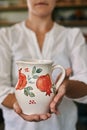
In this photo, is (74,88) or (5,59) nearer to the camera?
(74,88)

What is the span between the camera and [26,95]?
0.72 m

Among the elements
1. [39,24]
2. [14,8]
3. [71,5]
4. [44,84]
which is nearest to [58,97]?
[44,84]

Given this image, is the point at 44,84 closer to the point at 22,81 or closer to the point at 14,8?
the point at 22,81

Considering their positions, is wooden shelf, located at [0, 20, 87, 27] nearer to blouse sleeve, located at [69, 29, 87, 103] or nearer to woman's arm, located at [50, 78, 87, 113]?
blouse sleeve, located at [69, 29, 87, 103]

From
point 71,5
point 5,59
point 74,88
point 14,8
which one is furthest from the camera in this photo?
point 14,8

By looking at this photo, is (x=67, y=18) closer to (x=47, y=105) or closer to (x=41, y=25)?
(x=41, y=25)

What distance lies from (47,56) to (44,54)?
14mm

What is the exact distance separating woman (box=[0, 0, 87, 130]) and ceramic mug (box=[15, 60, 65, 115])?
18cm

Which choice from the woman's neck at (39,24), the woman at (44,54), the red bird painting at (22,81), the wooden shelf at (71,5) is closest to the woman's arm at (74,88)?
the woman at (44,54)

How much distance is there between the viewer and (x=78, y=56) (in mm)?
1059

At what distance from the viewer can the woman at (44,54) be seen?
0.97 metres

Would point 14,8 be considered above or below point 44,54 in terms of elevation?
below

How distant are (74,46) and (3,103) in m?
0.37

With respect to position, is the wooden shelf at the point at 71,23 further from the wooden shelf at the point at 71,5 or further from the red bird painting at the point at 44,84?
the red bird painting at the point at 44,84
